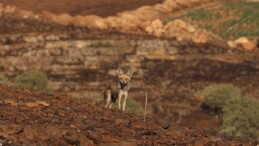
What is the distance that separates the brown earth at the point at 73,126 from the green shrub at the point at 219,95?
180 ft

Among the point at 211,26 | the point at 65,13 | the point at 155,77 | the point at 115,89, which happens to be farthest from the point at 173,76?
the point at 115,89

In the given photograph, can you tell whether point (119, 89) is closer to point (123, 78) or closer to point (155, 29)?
point (123, 78)

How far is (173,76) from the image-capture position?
90188 millimetres

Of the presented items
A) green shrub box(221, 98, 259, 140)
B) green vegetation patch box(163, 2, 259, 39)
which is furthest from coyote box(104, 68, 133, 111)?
green vegetation patch box(163, 2, 259, 39)

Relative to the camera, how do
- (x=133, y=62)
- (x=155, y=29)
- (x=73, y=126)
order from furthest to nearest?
(x=155, y=29) → (x=133, y=62) → (x=73, y=126)

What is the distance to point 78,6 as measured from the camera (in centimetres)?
13162

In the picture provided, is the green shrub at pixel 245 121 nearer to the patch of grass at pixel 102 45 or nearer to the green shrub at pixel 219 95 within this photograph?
the green shrub at pixel 219 95

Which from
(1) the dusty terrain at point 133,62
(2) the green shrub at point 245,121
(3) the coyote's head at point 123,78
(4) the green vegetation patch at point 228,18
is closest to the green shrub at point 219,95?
(1) the dusty terrain at point 133,62

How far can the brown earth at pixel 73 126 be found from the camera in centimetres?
1540

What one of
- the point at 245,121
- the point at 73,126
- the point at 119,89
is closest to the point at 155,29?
the point at 245,121

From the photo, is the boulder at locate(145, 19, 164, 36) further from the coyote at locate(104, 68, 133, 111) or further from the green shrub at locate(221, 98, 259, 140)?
the coyote at locate(104, 68, 133, 111)

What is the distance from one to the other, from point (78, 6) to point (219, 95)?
58.3m

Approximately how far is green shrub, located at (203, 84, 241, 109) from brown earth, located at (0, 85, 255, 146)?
55.0 meters

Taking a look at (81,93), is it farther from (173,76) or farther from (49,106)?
(49,106)
